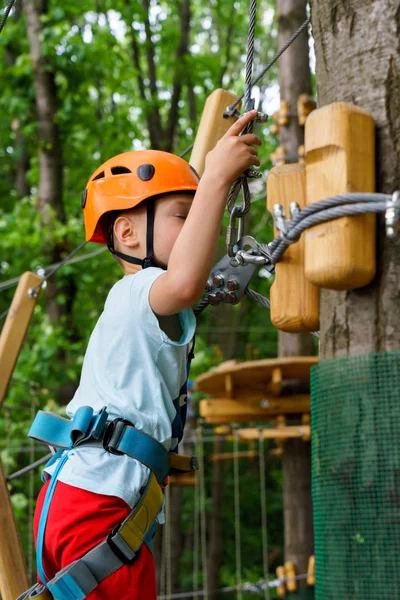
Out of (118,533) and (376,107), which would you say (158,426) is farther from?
(376,107)

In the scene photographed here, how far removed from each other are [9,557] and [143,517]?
121 centimetres

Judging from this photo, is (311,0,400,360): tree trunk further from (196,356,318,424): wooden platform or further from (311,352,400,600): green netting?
(196,356,318,424): wooden platform

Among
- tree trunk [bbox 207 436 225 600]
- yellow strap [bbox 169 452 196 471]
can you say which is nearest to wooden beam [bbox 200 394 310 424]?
yellow strap [bbox 169 452 196 471]

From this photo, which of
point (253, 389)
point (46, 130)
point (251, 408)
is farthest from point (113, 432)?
point (46, 130)

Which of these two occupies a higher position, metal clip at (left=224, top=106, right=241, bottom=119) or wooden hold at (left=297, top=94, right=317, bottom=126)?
wooden hold at (left=297, top=94, right=317, bottom=126)

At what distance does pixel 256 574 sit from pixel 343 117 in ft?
52.2

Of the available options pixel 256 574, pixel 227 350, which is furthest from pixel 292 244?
pixel 256 574

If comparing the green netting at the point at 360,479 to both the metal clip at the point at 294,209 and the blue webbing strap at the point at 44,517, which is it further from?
the blue webbing strap at the point at 44,517

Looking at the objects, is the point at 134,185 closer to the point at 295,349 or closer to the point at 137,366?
the point at 137,366

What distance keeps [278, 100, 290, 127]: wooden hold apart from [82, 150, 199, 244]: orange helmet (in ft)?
18.4

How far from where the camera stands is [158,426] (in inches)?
88.1

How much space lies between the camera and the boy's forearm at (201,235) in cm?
197

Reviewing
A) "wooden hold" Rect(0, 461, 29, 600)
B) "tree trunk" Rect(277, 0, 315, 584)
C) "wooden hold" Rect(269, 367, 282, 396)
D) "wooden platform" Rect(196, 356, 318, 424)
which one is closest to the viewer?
"wooden hold" Rect(0, 461, 29, 600)

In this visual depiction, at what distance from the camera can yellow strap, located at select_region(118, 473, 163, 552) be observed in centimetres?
214
